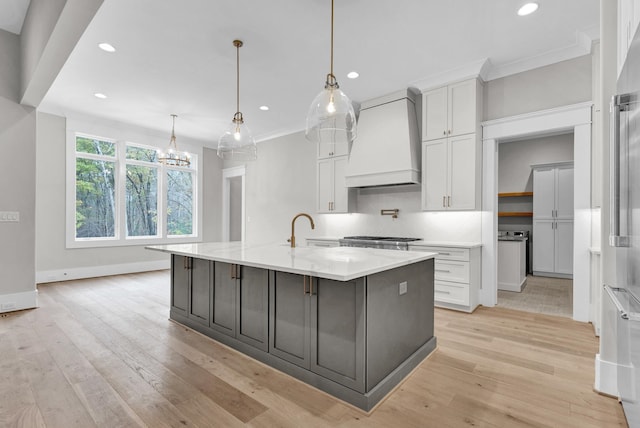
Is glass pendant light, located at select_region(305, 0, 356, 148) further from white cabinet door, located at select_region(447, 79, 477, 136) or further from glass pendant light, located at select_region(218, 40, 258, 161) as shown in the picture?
white cabinet door, located at select_region(447, 79, 477, 136)

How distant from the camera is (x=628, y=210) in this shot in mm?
1409

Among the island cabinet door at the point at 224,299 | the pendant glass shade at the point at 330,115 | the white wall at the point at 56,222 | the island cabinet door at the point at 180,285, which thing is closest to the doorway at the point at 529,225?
the pendant glass shade at the point at 330,115

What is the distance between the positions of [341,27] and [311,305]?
2.60 metres

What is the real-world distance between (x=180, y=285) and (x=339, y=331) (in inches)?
83.7

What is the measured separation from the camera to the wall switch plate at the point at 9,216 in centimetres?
369

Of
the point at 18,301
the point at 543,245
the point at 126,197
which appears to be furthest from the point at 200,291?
the point at 543,245

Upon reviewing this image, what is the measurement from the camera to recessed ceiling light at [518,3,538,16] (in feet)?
9.04

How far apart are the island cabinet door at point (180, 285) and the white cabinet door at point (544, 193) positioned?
6482 millimetres

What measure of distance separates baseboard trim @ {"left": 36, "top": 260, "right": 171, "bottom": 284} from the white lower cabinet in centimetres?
535

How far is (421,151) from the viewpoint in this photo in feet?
14.4

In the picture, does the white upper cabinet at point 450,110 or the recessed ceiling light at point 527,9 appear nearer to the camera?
the recessed ceiling light at point 527,9

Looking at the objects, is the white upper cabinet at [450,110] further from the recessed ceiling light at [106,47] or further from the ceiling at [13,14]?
the ceiling at [13,14]

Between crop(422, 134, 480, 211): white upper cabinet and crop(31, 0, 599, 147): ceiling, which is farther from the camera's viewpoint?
crop(422, 134, 480, 211): white upper cabinet

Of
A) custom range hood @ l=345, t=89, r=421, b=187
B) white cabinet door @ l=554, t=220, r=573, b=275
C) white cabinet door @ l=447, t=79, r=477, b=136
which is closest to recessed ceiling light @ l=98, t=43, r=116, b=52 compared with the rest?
custom range hood @ l=345, t=89, r=421, b=187
